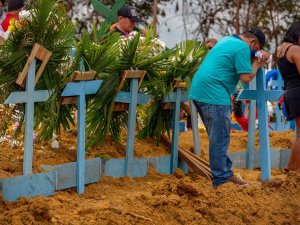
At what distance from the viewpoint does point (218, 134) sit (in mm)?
8750

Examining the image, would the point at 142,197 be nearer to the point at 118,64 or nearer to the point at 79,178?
the point at 79,178

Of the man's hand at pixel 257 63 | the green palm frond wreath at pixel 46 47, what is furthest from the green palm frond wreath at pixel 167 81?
Result: the green palm frond wreath at pixel 46 47

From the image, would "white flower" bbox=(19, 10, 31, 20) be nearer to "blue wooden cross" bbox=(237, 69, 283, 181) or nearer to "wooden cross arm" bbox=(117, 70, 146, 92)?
"wooden cross arm" bbox=(117, 70, 146, 92)

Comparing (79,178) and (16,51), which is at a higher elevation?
(16,51)

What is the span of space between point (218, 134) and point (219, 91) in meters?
0.40

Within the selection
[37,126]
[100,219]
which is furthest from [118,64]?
[100,219]

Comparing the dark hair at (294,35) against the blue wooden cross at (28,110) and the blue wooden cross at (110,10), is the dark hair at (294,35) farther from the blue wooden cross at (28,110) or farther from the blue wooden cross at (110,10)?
the blue wooden cross at (28,110)

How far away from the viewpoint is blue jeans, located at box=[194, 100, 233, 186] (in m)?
8.72

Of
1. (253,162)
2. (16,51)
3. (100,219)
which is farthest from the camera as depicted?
(253,162)

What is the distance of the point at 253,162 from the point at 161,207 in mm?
4481

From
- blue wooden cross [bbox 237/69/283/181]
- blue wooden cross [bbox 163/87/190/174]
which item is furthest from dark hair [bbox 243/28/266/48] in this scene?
blue wooden cross [bbox 163/87/190/174]

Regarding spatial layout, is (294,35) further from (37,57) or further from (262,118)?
(37,57)

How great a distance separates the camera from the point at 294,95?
9938 millimetres

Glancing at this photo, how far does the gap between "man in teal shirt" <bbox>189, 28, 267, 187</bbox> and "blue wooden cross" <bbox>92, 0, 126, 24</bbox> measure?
199 centimetres
